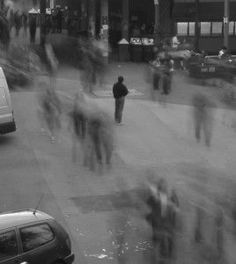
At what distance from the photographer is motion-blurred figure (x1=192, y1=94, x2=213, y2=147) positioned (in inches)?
744

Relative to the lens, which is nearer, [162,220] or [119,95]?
[162,220]

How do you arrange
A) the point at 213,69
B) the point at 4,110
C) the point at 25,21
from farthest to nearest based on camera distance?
the point at 25,21, the point at 213,69, the point at 4,110

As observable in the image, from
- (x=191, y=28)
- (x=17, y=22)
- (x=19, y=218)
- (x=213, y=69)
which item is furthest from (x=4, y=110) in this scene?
(x=191, y=28)

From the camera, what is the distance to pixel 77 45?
35.7 meters

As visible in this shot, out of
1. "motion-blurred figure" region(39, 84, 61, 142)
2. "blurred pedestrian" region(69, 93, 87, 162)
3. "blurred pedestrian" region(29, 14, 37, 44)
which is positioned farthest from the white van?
"blurred pedestrian" region(29, 14, 37, 44)

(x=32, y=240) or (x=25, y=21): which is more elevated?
(x=25, y=21)

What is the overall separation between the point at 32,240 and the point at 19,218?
43cm

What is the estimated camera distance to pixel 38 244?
936 cm

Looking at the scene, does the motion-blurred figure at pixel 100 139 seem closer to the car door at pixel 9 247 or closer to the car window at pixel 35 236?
the car window at pixel 35 236

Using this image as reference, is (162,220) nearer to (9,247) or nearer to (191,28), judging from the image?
(9,247)

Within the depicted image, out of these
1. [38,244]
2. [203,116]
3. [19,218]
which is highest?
[19,218]

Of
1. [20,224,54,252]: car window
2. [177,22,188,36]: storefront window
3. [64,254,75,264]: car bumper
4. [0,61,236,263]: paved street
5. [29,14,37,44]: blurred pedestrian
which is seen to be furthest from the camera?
[177,22,188,36]: storefront window

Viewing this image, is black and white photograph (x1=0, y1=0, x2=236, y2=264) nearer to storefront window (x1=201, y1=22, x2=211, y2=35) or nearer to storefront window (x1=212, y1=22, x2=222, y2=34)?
storefront window (x1=201, y1=22, x2=211, y2=35)

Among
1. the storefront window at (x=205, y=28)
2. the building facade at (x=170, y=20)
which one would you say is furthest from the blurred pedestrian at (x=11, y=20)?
the storefront window at (x=205, y=28)
